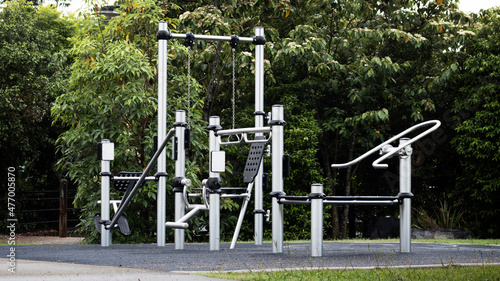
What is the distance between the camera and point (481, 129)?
12.7 metres

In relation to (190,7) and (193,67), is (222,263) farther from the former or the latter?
(190,7)

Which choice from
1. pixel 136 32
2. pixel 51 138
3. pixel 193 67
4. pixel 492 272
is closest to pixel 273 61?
pixel 193 67

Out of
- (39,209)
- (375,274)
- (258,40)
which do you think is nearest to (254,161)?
(258,40)

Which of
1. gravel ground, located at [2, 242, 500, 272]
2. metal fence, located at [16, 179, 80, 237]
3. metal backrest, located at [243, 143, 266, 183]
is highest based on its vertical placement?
metal backrest, located at [243, 143, 266, 183]

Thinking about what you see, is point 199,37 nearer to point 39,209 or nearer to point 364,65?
point 364,65

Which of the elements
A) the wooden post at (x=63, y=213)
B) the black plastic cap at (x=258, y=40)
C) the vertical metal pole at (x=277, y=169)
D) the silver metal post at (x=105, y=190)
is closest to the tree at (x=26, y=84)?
the wooden post at (x=63, y=213)

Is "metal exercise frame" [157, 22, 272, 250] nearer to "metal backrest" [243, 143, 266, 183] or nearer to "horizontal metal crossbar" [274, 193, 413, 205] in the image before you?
"metal backrest" [243, 143, 266, 183]

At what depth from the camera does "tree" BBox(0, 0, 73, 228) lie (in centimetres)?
1509

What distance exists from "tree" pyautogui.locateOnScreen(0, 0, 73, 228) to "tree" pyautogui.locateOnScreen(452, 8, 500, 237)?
816 cm

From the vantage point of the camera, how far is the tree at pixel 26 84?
15086 millimetres

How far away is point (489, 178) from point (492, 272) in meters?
8.26

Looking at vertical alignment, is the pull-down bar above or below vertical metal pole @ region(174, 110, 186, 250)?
above

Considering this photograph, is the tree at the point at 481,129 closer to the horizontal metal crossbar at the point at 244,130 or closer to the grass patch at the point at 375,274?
the horizontal metal crossbar at the point at 244,130

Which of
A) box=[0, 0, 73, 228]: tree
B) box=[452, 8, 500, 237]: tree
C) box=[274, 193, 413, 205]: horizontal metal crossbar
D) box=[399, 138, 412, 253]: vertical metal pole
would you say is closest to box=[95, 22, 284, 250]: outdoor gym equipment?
box=[274, 193, 413, 205]: horizontal metal crossbar
